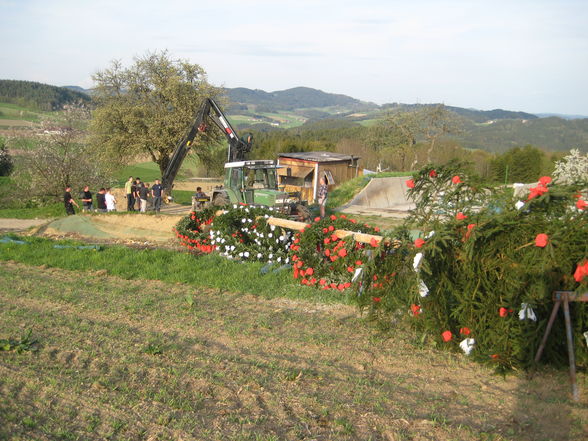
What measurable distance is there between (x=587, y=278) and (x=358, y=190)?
23.8m

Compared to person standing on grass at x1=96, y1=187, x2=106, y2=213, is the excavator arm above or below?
above

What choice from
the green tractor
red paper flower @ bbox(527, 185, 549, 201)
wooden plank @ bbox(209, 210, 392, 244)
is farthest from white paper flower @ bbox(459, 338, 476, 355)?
the green tractor

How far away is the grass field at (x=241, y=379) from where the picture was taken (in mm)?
4340

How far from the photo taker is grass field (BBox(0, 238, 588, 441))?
4.34 m

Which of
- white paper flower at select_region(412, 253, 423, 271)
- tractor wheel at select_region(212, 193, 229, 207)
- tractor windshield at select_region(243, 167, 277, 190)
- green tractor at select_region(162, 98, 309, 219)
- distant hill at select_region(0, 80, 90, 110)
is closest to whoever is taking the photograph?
white paper flower at select_region(412, 253, 423, 271)

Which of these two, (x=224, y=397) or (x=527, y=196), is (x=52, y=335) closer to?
(x=224, y=397)

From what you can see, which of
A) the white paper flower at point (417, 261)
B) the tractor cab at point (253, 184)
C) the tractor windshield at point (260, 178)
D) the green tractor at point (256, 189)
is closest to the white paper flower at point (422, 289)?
the white paper flower at point (417, 261)

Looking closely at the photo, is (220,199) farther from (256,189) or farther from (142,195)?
(142,195)

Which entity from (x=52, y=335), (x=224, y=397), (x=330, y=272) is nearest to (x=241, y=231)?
(x=330, y=272)

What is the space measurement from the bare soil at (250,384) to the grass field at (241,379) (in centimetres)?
2

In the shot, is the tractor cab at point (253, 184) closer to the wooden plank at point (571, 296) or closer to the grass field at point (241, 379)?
the grass field at point (241, 379)

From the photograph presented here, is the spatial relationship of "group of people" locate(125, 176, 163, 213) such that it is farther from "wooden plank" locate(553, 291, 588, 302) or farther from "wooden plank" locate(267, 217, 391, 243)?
"wooden plank" locate(553, 291, 588, 302)

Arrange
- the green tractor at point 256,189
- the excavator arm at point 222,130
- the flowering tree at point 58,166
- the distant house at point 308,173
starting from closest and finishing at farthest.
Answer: the green tractor at point 256,189, the excavator arm at point 222,130, the flowering tree at point 58,166, the distant house at point 308,173

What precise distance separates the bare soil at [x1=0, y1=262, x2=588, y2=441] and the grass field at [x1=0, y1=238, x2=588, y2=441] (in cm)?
2
